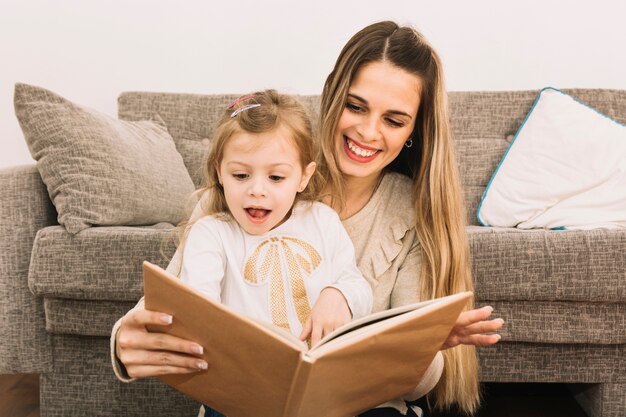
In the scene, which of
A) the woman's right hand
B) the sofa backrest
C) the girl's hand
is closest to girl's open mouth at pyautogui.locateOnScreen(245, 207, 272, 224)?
the girl's hand

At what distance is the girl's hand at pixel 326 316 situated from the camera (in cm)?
92

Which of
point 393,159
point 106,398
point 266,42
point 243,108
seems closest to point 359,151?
point 393,159

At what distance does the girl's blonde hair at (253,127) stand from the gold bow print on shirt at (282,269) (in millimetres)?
103

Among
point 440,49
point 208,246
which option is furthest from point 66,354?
point 440,49

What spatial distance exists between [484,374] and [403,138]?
2.33 feet

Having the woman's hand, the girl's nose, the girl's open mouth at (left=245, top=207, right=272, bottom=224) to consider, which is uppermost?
the girl's nose

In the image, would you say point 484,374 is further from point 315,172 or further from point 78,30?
point 78,30

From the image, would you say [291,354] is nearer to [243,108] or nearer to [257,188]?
[257,188]

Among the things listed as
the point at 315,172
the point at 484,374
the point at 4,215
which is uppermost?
the point at 315,172

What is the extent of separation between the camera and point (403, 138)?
1.23 meters

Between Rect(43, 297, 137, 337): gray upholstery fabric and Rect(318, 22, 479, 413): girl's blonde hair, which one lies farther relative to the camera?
Rect(43, 297, 137, 337): gray upholstery fabric

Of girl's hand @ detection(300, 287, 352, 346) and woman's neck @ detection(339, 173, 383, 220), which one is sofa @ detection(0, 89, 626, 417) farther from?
girl's hand @ detection(300, 287, 352, 346)

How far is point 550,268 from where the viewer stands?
4.93 ft

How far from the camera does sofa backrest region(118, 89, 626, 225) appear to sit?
218 centimetres
